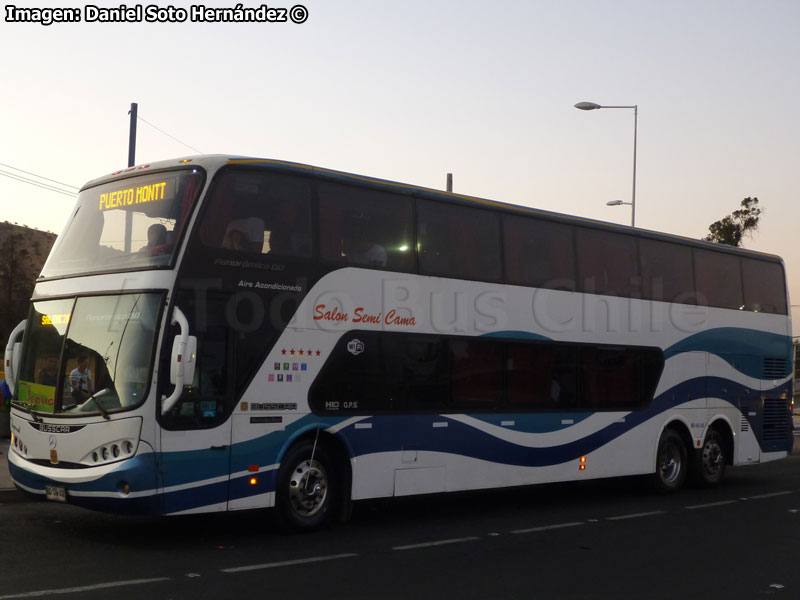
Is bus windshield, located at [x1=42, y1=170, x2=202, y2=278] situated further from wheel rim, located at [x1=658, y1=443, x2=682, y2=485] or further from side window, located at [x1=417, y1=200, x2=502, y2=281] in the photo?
wheel rim, located at [x1=658, y1=443, x2=682, y2=485]

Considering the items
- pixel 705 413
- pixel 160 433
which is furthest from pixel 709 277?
pixel 160 433

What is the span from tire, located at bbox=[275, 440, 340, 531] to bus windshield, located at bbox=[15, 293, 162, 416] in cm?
205

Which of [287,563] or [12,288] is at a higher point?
[12,288]

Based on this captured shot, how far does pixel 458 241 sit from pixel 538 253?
68.2 inches

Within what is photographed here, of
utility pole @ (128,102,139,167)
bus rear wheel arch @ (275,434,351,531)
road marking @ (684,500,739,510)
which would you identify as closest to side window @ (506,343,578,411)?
road marking @ (684,500,739,510)

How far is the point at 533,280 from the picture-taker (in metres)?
14.2

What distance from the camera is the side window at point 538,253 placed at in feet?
45.6

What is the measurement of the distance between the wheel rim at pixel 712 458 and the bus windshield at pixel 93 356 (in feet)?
37.1

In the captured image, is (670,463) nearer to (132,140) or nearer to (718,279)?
(718,279)

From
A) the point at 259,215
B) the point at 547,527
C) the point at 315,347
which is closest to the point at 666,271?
the point at 547,527

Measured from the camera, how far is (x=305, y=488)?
36.7 feet

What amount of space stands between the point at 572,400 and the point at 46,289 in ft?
25.2

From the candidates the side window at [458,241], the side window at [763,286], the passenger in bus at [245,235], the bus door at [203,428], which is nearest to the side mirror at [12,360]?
the bus door at [203,428]

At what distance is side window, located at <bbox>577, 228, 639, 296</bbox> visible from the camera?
15.1 m
